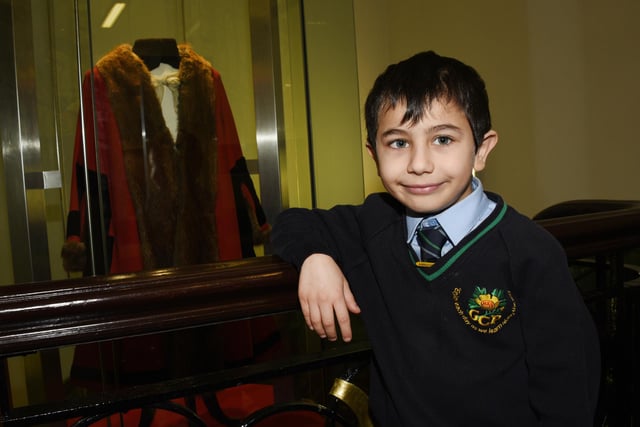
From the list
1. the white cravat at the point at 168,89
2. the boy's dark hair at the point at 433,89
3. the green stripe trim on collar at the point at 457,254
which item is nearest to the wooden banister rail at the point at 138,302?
the green stripe trim on collar at the point at 457,254

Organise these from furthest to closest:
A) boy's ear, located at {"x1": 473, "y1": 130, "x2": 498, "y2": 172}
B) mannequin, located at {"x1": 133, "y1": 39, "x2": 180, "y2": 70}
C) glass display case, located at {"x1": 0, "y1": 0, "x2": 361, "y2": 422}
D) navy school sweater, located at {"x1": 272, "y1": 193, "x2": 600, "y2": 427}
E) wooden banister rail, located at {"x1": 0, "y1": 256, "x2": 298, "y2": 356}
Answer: mannequin, located at {"x1": 133, "y1": 39, "x2": 180, "y2": 70} < glass display case, located at {"x1": 0, "y1": 0, "x2": 361, "y2": 422} < boy's ear, located at {"x1": 473, "y1": 130, "x2": 498, "y2": 172} < navy school sweater, located at {"x1": 272, "y1": 193, "x2": 600, "y2": 427} < wooden banister rail, located at {"x1": 0, "y1": 256, "x2": 298, "y2": 356}

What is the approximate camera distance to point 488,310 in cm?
79

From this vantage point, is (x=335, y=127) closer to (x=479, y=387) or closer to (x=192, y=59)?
(x=192, y=59)

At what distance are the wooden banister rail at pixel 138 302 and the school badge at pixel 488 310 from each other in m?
0.25

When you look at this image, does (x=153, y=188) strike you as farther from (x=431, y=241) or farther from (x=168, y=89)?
(x=431, y=241)

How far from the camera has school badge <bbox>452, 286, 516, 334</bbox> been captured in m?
0.79

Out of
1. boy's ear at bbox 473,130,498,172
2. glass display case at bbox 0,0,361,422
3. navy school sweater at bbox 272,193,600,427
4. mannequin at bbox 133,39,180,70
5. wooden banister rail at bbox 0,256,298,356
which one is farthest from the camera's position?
mannequin at bbox 133,39,180,70

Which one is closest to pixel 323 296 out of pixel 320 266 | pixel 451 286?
pixel 320 266

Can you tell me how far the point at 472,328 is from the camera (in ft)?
2.62

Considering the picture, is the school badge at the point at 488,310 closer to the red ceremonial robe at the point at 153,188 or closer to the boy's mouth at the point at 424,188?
the boy's mouth at the point at 424,188

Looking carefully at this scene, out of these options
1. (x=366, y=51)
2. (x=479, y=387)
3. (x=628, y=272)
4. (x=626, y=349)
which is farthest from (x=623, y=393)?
(x=366, y=51)

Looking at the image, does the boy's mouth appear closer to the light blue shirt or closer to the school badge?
the light blue shirt

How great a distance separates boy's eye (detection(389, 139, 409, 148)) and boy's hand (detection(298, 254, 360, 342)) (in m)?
0.20

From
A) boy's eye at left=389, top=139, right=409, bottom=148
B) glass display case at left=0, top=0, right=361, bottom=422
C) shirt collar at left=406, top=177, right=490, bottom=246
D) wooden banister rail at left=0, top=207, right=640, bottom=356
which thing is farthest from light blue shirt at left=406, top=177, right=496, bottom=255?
glass display case at left=0, top=0, right=361, bottom=422
